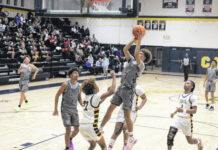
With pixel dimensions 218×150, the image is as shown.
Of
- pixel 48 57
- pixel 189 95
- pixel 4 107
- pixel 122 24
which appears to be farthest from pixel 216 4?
pixel 189 95

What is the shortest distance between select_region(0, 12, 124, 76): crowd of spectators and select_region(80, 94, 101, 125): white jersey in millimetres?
13425

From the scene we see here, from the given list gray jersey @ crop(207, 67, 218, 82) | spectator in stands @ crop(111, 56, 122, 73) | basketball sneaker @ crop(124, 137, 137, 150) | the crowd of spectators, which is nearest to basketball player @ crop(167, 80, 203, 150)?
basketball sneaker @ crop(124, 137, 137, 150)

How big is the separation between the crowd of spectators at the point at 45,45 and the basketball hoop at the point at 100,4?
25.6 feet

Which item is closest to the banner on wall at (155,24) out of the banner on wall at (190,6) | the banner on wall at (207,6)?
the banner on wall at (190,6)

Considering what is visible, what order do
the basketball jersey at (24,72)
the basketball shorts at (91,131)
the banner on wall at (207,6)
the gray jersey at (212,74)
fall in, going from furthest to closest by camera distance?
1. the banner on wall at (207,6)
2. the gray jersey at (212,74)
3. the basketball jersey at (24,72)
4. the basketball shorts at (91,131)

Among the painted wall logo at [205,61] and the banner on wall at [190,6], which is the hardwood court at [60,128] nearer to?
the painted wall logo at [205,61]

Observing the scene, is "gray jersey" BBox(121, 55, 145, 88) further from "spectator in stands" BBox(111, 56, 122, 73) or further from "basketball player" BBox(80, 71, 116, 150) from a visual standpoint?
"spectator in stands" BBox(111, 56, 122, 73)

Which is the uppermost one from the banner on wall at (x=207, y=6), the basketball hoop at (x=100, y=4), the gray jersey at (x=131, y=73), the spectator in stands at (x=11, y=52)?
the banner on wall at (x=207, y=6)

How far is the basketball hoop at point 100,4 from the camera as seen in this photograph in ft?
36.2

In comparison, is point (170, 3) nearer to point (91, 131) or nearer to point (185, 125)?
point (185, 125)

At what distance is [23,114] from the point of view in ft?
30.5

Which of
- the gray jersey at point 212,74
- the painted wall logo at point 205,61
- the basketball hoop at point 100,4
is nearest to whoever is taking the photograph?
the gray jersey at point 212,74

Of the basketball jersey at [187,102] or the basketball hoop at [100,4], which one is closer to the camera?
the basketball jersey at [187,102]

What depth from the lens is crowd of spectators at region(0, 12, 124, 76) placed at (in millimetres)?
18062
